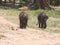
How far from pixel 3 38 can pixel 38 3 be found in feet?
58.9

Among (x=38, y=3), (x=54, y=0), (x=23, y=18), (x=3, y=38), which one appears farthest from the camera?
(x=54, y=0)

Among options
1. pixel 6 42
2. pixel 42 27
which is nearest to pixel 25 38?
pixel 6 42

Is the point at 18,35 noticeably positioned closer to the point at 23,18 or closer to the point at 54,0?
the point at 23,18

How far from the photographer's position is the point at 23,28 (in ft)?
45.9

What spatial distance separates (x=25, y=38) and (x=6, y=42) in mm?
1278

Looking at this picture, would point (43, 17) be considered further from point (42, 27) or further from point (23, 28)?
point (23, 28)

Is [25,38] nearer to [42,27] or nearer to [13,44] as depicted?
[13,44]

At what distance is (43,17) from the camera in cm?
1484

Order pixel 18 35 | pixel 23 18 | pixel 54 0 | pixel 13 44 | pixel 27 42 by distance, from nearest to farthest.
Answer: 1. pixel 13 44
2. pixel 27 42
3. pixel 18 35
4. pixel 23 18
5. pixel 54 0

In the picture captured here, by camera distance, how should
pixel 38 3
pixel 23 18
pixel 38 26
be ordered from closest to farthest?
1. pixel 23 18
2. pixel 38 26
3. pixel 38 3

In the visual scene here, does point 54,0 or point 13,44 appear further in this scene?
point 54,0

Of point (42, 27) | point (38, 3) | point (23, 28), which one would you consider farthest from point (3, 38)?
point (38, 3)

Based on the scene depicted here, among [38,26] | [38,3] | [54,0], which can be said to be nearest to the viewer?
[38,26]

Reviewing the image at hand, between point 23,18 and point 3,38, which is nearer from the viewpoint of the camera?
point 3,38
